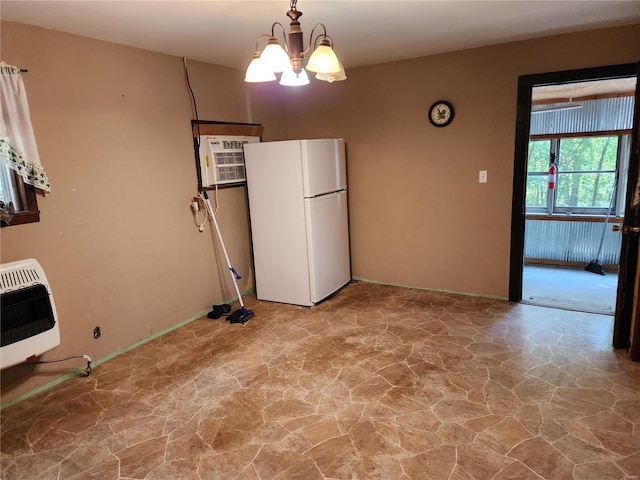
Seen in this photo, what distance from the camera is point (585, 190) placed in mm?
5293

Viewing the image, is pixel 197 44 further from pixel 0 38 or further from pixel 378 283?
pixel 378 283

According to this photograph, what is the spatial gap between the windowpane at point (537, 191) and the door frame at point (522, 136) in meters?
2.22

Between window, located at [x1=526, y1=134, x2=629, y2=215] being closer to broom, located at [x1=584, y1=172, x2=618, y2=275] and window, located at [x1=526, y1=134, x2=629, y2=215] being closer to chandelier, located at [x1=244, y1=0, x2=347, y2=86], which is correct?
broom, located at [x1=584, y1=172, x2=618, y2=275]

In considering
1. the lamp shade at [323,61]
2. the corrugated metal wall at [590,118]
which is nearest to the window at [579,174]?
the corrugated metal wall at [590,118]

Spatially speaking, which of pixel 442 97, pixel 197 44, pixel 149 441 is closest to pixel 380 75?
pixel 442 97

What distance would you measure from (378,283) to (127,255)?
262 centimetres

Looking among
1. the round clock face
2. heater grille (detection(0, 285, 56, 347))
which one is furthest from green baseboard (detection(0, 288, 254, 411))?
the round clock face

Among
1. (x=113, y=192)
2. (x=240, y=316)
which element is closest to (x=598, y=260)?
(x=240, y=316)

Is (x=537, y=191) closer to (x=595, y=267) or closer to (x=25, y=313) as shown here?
(x=595, y=267)

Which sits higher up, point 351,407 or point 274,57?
point 274,57

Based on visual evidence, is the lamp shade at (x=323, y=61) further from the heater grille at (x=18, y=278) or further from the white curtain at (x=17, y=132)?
the heater grille at (x=18, y=278)

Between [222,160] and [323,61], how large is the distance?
2.24 meters

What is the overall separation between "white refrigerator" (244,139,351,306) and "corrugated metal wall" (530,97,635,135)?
120 inches

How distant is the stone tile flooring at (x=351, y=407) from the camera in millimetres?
1954
